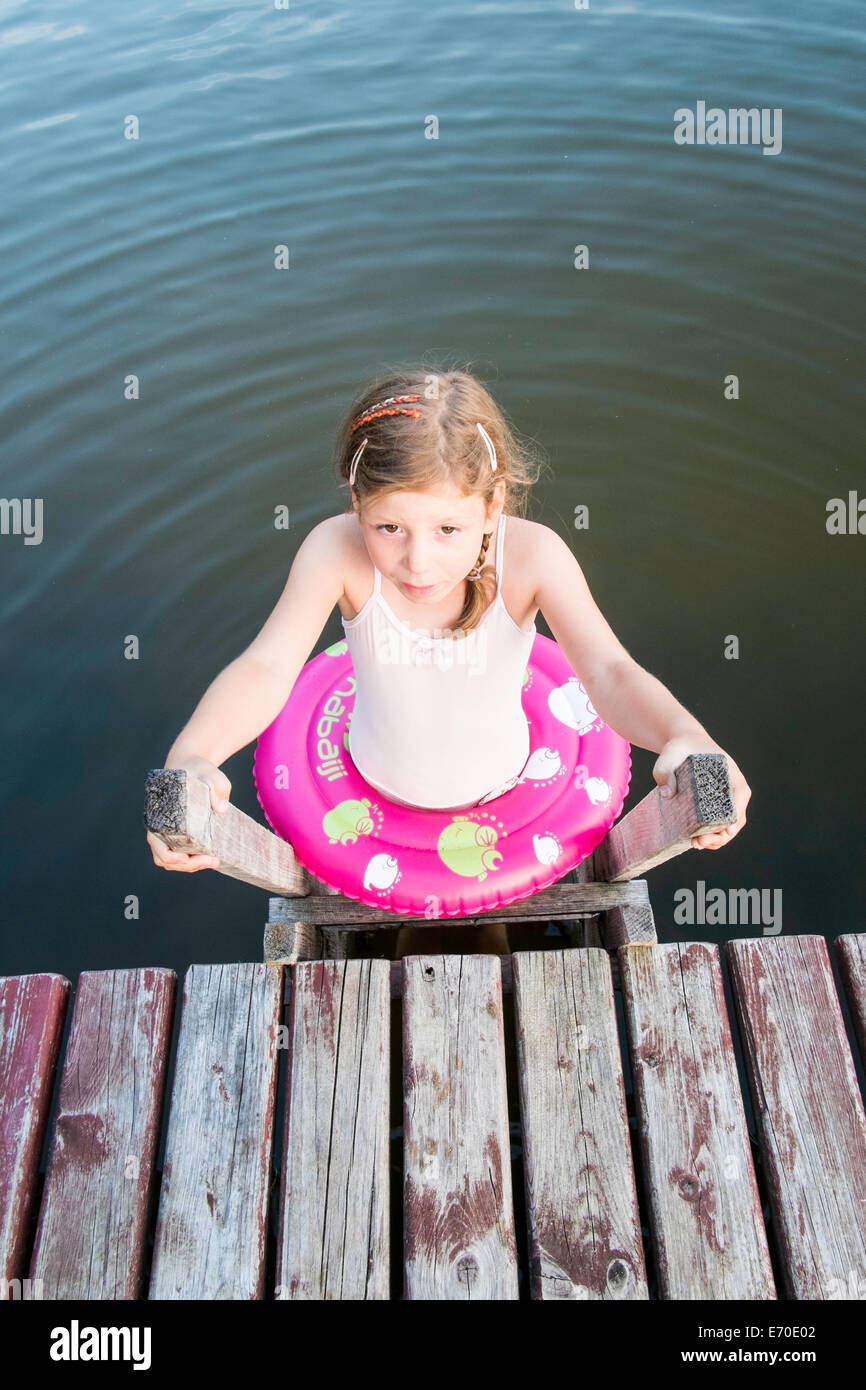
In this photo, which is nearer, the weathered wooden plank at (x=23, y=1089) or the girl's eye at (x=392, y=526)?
the girl's eye at (x=392, y=526)

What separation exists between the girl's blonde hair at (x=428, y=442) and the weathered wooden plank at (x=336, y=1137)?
108 centimetres

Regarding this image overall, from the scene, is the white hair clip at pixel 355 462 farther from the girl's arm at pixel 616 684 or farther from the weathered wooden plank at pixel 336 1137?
the weathered wooden plank at pixel 336 1137

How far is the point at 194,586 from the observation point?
424 centimetres

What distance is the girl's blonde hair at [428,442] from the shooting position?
1.87 m

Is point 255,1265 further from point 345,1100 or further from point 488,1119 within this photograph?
point 488,1119

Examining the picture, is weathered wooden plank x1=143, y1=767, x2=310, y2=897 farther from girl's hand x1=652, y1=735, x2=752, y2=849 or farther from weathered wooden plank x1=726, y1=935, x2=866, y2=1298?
weathered wooden plank x1=726, y1=935, x2=866, y2=1298

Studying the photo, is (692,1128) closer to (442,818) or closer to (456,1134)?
(456,1134)

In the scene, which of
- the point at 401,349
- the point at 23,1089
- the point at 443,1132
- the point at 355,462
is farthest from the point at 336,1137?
the point at 401,349

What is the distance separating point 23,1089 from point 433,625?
146cm

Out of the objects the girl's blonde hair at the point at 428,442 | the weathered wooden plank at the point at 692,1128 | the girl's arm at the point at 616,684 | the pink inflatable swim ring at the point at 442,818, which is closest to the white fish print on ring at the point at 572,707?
the pink inflatable swim ring at the point at 442,818

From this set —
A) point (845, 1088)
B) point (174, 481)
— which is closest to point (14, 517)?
point (174, 481)

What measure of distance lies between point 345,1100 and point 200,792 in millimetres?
924

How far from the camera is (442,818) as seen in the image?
249 centimetres

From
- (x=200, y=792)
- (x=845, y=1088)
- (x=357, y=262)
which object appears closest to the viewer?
(x=200, y=792)
